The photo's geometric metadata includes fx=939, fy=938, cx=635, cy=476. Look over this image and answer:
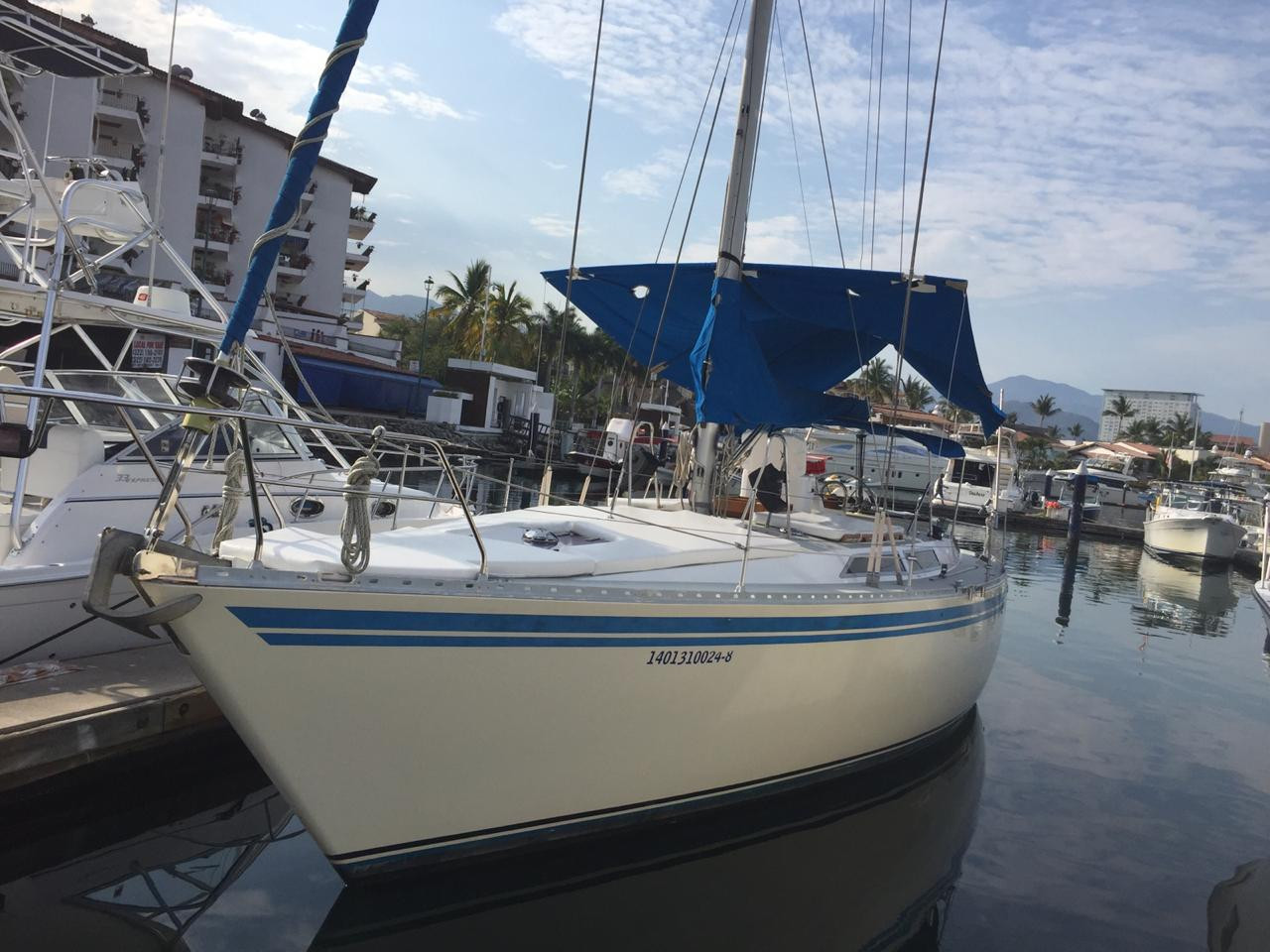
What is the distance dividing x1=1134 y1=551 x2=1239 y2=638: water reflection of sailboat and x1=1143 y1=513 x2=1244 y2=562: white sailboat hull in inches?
18.3

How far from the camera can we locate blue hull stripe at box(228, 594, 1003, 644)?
168 inches

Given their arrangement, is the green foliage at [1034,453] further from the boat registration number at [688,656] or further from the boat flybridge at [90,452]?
the boat registration number at [688,656]

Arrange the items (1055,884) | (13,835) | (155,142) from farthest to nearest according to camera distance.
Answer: (155,142)
(1055,884)
(13,835)

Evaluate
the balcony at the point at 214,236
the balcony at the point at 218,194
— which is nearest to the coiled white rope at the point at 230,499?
the balcony at the point at 214,236

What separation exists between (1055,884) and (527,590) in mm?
4123

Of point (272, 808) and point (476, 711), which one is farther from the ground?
point (476, 711)

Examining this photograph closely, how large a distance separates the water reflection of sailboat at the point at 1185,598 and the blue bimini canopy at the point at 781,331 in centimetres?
1058

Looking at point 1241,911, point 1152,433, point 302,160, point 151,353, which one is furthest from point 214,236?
point 1152,433

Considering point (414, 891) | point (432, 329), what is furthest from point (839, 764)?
point (432, 329)

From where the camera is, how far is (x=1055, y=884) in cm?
613

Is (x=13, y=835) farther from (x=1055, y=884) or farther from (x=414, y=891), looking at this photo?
(x=1055, y=884)

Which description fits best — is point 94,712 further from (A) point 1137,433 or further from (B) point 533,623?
(A) point 1137,433

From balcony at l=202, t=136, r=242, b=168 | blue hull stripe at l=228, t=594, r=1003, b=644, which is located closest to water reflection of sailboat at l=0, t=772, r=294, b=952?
blue hull stripe at l=228, t=594, r=1003, b=644

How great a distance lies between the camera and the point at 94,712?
593 cm
